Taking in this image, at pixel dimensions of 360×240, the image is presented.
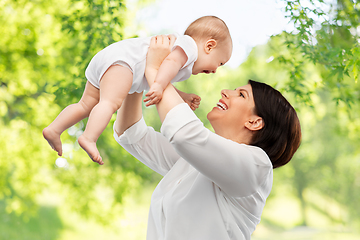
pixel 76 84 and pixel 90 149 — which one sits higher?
pixel 90 149

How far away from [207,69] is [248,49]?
11.1ft

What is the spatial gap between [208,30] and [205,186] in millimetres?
565

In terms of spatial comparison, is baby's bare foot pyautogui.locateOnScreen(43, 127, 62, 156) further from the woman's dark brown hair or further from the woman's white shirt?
the woman's dark brown hair

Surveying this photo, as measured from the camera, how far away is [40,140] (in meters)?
4.93

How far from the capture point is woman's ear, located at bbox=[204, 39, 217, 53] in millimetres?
1189

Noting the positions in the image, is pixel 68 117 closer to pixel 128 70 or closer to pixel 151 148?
pixel 128 70

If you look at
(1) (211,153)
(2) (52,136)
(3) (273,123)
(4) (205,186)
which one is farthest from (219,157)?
(2) (52,136)

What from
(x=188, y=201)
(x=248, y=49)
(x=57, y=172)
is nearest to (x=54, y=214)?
(x=57, y=172)

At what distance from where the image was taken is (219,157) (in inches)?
35.6

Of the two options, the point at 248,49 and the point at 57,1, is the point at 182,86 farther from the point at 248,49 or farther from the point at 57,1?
the point at 57,1

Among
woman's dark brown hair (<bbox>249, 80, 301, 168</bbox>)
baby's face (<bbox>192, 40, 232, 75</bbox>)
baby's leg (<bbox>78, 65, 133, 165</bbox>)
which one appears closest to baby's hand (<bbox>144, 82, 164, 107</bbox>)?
baby's leg (<bbox>78, 65, 133, 165</bbox>)

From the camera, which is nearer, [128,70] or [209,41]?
[128,70]

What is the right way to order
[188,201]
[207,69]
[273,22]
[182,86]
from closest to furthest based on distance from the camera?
[188,201], [207,69], [273,22], [182,86]

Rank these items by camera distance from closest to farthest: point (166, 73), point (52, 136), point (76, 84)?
point (166, 73)
point (52, 136)
point (76, 84)
